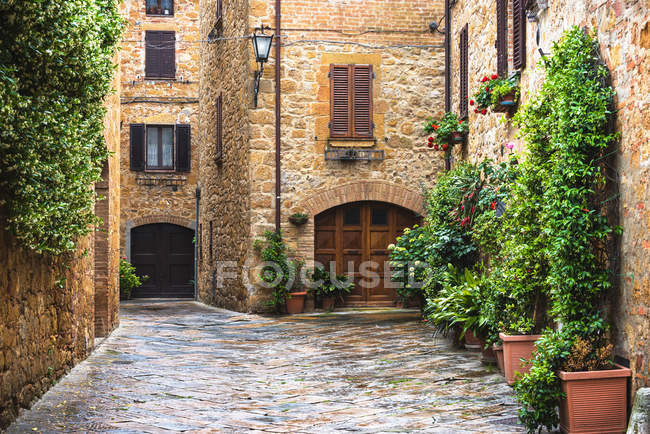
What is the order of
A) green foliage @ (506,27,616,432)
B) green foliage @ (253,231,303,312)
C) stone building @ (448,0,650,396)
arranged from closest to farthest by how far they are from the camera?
stone building @ (448,0,650,396) → green foliage @ (506,27,616,432) → green foliage @ (253,231,303,312)

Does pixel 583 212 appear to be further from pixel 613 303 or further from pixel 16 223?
pixel 16 223

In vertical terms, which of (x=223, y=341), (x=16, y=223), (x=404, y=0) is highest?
(x=404, y=0)

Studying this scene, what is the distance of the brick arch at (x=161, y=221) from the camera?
1869 centimetres

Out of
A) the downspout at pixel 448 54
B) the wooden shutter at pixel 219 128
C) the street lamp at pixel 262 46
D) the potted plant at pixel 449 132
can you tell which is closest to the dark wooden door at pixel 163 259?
the wooden shutter at pixel 219 128

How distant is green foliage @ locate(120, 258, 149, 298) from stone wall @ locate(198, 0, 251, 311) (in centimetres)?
166

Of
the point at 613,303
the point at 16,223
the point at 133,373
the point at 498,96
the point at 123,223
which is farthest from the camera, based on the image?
the point at 123,223

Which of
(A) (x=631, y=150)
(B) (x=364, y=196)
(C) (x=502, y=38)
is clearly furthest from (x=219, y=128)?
(A) (x=631, y=150)

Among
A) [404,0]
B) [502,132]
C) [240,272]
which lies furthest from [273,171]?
[502,132]

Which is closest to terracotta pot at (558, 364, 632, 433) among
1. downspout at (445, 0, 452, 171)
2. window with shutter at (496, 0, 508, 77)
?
window with shutter at (496, 0, 508, 77)

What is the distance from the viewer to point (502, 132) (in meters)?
7.61

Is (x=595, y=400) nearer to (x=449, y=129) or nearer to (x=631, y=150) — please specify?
(x=631, y=150)

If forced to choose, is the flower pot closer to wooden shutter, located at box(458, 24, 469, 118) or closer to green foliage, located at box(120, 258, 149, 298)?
wooden shutter, located at box(458, 24, 469, 118)

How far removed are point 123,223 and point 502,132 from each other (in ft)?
42.5

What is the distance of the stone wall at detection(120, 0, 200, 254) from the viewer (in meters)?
18.6
